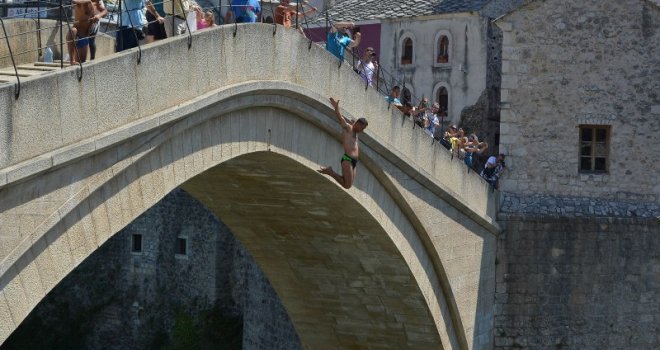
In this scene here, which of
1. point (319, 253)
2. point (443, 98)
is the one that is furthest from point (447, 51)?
point (319, 253)

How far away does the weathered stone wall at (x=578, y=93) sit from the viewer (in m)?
20.7

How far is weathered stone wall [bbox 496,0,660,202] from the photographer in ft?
67.9

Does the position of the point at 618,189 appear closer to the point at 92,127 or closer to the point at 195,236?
the point at 92,127

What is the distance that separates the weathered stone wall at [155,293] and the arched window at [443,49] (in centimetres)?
608

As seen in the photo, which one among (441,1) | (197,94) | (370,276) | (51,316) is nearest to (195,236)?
(51,316)

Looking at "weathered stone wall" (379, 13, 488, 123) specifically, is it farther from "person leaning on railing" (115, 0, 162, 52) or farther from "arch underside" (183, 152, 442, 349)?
"person leaning on railing" (115, 0, 162, 52)

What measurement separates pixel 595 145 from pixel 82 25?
10.8m

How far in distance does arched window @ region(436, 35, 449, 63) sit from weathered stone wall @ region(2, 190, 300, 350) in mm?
6078

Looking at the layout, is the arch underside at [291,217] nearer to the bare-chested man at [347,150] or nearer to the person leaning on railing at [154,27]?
the bare-chested man at [347,150]

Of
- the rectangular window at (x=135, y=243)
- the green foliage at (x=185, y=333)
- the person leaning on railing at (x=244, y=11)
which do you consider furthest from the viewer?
the rectangular window at (x=135, y=243)

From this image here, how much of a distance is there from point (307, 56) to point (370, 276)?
5098mm

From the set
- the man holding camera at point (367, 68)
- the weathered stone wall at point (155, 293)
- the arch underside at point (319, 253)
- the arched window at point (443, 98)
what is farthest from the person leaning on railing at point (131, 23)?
the weathered stone wall at point (155, 293)

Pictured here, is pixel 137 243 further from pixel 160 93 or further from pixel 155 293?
pixel 160 93

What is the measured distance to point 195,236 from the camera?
32.4m
